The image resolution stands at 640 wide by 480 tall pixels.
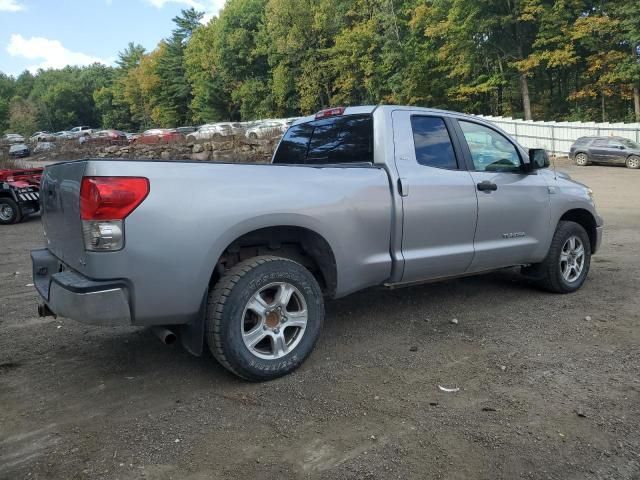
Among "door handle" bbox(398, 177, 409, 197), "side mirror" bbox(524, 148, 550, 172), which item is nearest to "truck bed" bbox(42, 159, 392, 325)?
"door handle" bbox(398, 177, 409, 197)

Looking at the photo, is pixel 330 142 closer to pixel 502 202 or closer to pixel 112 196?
pixel 502 202

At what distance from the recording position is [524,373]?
12.2 ft

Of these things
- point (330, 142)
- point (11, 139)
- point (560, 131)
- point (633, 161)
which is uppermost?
point (11, 139)

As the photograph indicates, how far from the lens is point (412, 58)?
47.4m

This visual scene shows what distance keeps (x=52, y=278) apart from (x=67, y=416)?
0.86 metres

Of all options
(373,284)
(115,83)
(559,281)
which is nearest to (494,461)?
(373,284)

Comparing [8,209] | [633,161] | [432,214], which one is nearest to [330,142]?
[432,214]

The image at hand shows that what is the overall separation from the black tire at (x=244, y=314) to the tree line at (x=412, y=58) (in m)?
40.0

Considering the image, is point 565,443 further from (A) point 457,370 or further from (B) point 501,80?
(B) point 501,80

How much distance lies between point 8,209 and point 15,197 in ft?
1.18

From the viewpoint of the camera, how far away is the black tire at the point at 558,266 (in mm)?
5543

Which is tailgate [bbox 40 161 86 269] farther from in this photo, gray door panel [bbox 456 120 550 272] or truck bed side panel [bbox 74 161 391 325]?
gray door panel [bbox 456 120 550 272]

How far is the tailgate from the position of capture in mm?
3248

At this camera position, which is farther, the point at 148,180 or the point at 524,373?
the point at 524,373
